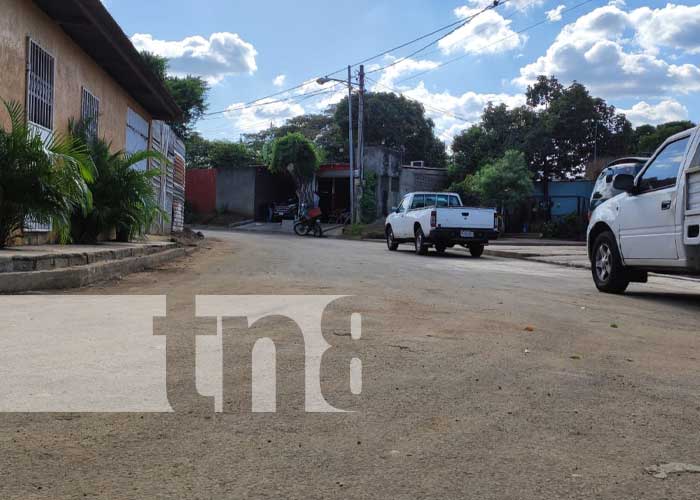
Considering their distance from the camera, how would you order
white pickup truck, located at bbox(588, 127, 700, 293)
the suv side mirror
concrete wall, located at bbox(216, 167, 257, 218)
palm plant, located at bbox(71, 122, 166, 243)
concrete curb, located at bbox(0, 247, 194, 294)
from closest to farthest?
1. concrete curb, located at bbox(0, 247, 194, 294)
2. white pickup truck, located at bbox(588, 127, 700, 293)
3. the suv side mirror
4. palm plant, located at bbox(71, 122, 166, 243)
5. concrete wall, located at bbox(216, 167, 257, 218)

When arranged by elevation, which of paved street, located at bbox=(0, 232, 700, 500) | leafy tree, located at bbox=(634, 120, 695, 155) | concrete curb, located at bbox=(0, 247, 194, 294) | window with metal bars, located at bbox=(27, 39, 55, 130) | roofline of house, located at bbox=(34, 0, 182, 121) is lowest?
paved street, located at bbox=(0, 232, 700, 500)

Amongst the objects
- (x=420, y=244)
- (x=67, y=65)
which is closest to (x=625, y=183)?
(x=67, y=65)

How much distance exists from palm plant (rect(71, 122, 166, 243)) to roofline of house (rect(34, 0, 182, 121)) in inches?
64.4

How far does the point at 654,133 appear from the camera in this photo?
43906mm

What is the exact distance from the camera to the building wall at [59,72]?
8.54 metres

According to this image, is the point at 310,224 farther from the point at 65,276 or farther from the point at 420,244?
the point at 65,276

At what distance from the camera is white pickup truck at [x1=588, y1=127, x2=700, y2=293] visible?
6.63 metres

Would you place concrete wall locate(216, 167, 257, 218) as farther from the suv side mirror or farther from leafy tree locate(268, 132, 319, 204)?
the suv side mirror

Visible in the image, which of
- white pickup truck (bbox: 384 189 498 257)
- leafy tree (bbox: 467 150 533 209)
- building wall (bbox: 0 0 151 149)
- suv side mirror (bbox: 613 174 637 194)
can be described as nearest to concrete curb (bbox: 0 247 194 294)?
building wall (bbox: 0 0 151 149)

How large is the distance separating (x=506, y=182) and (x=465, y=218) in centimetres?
1679

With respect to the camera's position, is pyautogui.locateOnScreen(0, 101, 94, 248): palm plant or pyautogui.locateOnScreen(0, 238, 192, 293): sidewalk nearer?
pyautogui.locateOnScreen(0, 238, 192, 293): sidewalk

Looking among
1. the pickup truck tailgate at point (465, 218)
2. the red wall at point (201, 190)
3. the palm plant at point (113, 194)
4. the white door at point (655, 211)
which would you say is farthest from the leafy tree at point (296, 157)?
the white door at point (655, 211)

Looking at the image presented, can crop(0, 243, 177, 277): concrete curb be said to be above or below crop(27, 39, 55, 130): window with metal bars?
below

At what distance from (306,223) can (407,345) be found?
2525 cm
